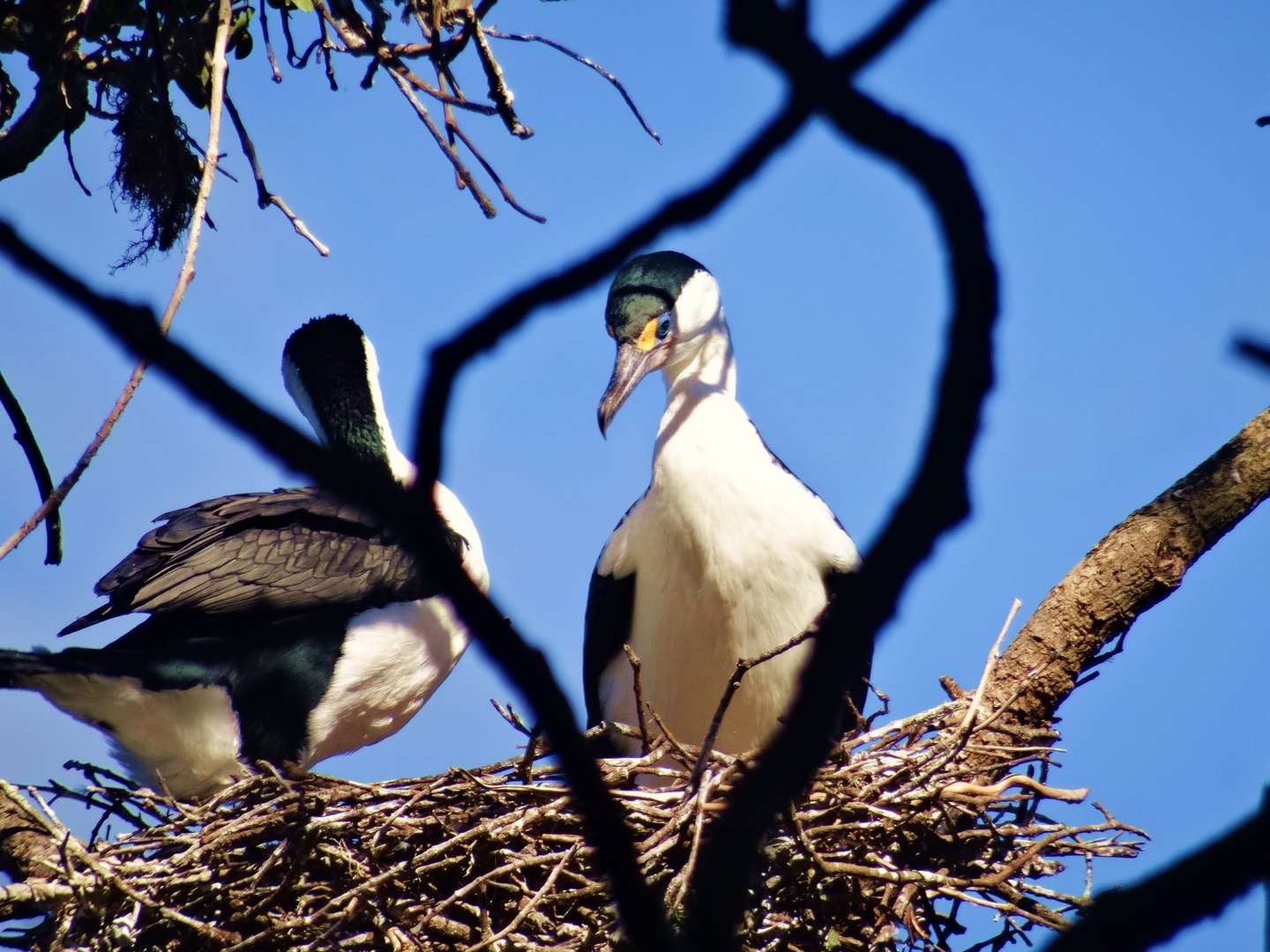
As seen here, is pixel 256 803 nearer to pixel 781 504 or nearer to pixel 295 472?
pixel 781 504

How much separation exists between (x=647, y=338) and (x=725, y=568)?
2.98 ft

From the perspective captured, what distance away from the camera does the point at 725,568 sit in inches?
161

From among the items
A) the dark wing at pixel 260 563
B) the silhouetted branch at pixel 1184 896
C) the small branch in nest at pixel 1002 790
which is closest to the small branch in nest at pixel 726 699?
the small branch in nest at pixel 1002 790

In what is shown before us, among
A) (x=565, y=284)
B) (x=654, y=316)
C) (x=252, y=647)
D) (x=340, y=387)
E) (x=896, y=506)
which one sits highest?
(x=340, y=387)

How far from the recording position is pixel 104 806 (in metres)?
3.75

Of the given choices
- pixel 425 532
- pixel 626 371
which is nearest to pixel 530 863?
pixel 626 371

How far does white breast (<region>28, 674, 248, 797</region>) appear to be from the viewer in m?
4.10

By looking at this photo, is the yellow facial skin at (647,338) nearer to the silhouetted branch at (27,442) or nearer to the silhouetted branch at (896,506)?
the silhouetted branch at (27,442)

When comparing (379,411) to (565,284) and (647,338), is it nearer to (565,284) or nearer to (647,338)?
(647,338)

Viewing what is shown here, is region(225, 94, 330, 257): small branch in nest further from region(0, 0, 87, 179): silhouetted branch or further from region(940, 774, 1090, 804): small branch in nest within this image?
region(940, 774, 1090, 804): small branch in nest

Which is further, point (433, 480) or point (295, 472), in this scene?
point (433, 480)

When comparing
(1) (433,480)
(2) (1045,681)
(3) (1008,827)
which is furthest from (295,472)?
(2) (1045,681)

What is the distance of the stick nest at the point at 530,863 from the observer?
315cm

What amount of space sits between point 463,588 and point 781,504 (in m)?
3.04
